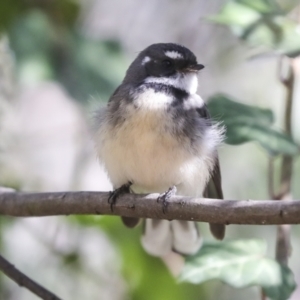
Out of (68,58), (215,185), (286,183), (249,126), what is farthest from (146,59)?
(286,183)

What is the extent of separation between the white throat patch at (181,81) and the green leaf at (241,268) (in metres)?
0.90

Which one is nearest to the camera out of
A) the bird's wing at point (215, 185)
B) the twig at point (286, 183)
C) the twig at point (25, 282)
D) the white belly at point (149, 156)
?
the twig at point (25, 282)

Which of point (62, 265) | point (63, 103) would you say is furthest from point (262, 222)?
point (63, 103)

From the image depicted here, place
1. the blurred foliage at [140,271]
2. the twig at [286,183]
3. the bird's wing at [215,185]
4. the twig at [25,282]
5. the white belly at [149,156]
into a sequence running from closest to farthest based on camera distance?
the twig at [25,282]
the twig at [286,183]
the white belly at [149,156]
the bird's wing at [215,185]
the blurred foliage at [140,271]

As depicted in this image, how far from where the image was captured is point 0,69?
13.0 ft

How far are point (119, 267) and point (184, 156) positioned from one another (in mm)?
908

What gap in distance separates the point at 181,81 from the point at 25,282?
134 cm

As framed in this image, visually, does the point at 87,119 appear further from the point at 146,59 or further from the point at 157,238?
the point at 157,238

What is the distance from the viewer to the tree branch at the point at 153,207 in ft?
6.73

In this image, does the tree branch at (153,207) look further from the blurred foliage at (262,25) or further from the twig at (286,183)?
the blurred foliage at (262,25)

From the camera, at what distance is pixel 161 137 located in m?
3.01

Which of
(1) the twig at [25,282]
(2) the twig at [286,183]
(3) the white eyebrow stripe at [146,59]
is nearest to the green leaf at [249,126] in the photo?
(2) the twig at [286,183]

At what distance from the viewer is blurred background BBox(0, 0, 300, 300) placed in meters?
3.43

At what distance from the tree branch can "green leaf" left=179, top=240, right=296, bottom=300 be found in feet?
1.06
